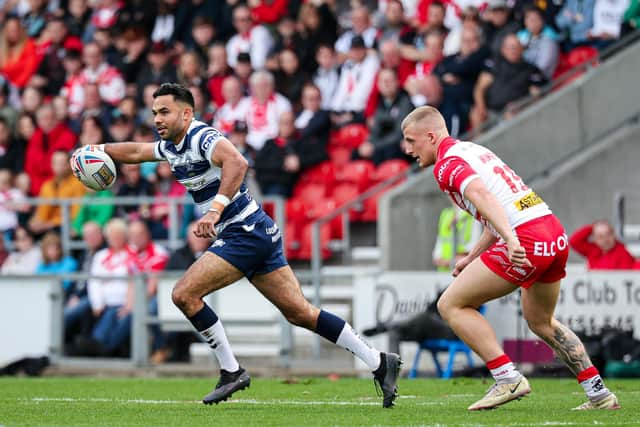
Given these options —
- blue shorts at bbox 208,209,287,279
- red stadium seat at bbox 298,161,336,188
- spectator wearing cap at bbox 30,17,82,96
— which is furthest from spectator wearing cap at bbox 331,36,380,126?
blue shorts at bbox 208,209,287,279

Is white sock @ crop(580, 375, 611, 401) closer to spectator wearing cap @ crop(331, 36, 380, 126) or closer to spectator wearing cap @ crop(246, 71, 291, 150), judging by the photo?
spectator wearing cap @ crop(331, 36, 380, 126)

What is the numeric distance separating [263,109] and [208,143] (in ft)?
32.4

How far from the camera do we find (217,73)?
70.2 ft

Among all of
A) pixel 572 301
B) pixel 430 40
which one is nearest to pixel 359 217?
pixel 430 40

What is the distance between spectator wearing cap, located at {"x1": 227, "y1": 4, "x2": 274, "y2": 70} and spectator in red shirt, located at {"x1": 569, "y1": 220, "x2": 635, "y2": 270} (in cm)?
733

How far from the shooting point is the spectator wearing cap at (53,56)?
23859 mm

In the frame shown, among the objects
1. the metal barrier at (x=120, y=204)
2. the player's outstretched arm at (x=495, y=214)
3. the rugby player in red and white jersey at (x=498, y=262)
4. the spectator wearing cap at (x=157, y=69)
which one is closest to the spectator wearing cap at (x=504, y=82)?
the metal barrier at (x=120, y=204)

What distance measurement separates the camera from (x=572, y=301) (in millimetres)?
15109

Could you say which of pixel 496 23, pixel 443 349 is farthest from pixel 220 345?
pixel 496 23

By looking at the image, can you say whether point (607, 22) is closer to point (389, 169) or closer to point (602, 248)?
point (389, 169)

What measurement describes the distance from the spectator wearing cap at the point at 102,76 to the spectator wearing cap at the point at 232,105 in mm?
2876

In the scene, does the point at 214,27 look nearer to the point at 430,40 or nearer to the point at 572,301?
the point at 430,40

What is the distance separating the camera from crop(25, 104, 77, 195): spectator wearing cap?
2181 centimetres

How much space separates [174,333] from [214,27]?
22.6ft
